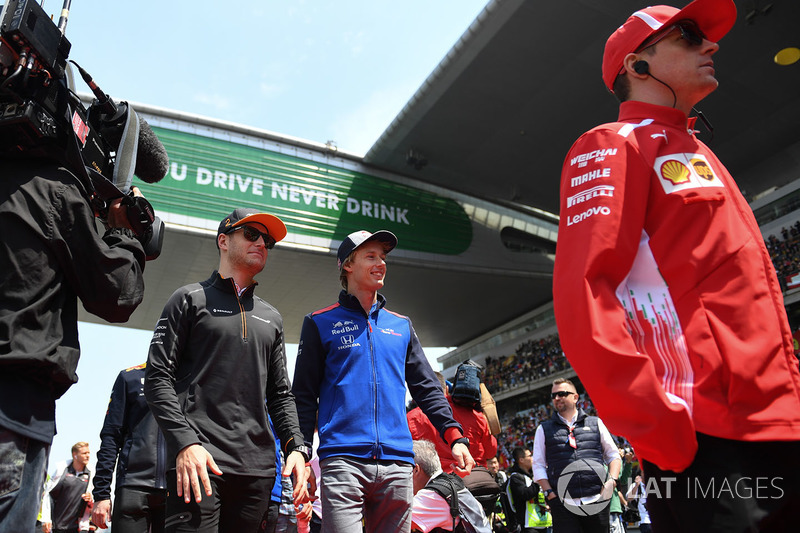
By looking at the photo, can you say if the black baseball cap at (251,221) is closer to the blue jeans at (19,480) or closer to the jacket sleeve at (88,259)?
the jacket sleeve at (88,259)

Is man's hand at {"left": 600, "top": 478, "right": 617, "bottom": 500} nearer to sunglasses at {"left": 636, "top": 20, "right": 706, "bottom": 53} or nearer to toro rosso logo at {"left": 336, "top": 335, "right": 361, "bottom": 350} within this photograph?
toro rosso logo at {"left": 336, "top": 335, "right": 361, "bottom": 350}

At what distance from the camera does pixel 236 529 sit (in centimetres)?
239

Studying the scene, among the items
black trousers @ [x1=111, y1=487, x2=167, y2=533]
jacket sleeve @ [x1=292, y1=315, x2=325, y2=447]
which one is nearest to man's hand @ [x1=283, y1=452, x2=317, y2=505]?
jacket sleeve @ [x1=292, y1=315, x2=325, y2=447]

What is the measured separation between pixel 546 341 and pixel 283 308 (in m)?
14.4

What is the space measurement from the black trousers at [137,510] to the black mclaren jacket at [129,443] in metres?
0.05

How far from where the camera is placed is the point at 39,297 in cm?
170

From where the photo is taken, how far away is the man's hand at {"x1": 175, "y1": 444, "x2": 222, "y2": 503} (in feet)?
7.13

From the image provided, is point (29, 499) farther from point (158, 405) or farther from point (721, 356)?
point (721, 356)

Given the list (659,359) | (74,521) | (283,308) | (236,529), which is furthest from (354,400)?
(283,308)

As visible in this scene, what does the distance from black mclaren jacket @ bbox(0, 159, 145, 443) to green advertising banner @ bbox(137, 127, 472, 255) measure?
70.8ft

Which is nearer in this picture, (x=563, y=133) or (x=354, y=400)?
(x=354, y=400)

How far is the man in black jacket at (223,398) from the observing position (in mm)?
2275

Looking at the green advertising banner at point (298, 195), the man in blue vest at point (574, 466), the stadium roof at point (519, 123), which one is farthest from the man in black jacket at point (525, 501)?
the green advertising banner at point (298, 195)

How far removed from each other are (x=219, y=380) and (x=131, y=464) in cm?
222
